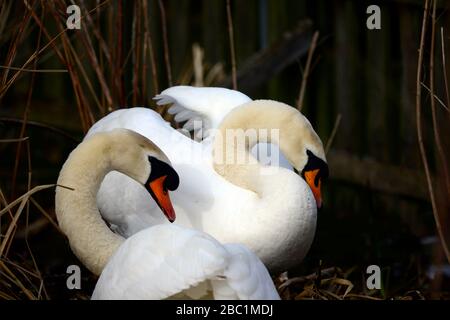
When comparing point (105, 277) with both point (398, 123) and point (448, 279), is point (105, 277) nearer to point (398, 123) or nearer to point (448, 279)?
point (448, 279)

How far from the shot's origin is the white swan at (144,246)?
329cm

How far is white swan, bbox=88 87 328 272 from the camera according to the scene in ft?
13.8

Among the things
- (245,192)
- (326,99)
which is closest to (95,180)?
(245,192)

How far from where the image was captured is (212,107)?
5.15m

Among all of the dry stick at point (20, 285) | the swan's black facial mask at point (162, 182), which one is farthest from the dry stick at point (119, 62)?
the dry stick at point (20, 285)

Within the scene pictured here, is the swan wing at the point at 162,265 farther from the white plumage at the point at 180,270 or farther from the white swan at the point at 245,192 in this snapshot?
the white swan at the point at 245,192

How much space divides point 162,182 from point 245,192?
0.43m

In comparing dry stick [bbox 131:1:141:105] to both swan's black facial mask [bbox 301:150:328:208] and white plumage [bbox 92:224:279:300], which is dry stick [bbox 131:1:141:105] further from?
white plumage [bbox 92:224:279:300]

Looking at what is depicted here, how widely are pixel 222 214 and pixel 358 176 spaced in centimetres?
273

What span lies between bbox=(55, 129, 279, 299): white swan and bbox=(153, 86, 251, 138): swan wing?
92 cm

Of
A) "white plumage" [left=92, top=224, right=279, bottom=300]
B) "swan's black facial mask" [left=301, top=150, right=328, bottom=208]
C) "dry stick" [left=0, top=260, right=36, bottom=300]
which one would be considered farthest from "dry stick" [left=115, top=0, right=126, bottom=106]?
"white plumage" [left=92, top=224, right=279, bottom=300]

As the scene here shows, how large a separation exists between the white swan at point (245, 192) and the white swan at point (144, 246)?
0.26 metres

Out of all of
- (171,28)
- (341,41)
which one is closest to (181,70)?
(171,28)

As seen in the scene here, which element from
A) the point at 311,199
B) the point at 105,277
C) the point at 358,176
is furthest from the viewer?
the point at 358,176
